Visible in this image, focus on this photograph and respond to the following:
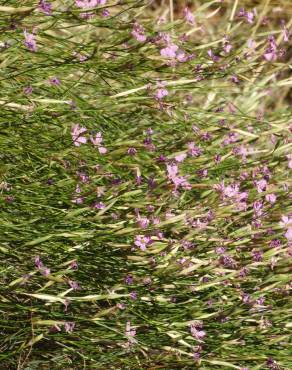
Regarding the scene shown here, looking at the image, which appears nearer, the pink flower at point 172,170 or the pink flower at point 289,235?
the pink flower at point 172,170

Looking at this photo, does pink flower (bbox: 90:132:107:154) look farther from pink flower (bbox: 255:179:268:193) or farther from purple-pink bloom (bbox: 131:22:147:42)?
pink flower (bbox: 255:179:268:193)

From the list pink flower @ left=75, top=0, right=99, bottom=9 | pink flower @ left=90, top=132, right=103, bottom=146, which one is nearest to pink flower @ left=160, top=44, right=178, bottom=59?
pink flower @ left=75, top=0, right=99, bottom=9

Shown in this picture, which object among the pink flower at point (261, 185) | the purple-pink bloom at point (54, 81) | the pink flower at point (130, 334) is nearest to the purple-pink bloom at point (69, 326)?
the pink flower at point (130, 334)

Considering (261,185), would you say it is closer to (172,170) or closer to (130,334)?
(172,170)

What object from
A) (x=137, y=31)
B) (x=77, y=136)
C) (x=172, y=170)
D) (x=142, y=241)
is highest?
(x=137, y=31)

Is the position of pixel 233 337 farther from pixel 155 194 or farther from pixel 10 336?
pixel 10 336

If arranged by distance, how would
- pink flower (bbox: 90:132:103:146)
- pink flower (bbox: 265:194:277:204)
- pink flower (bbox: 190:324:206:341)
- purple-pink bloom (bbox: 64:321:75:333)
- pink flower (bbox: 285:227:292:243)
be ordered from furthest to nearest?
1. pink flower (bbox: 265:194:277:204)
2. pink flower (bbox: 285:227:292:243)
3. pink flower (bbox: 90:132:103:146)
4. pink flower (bbox: 190:324:206:341)
5. purple-pink bloom (bbox: 64:321:75:333)

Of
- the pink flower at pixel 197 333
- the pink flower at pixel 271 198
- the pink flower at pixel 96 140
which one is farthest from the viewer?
the pink flower at pixel 271 198

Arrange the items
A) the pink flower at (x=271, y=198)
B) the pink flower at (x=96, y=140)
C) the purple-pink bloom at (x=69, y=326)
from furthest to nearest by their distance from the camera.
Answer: the pink flower at (x=271, y=198), the pink flower at (x=96, y=140), the purple-pink bloom at (x=69, y=326)

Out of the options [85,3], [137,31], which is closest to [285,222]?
[137,31]

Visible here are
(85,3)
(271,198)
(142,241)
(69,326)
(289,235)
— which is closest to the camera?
(69,326)

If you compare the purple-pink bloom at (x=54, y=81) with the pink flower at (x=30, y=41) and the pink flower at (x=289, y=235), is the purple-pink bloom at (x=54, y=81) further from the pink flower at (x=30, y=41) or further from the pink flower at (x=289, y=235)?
the pink flower at (x=289, y=235)

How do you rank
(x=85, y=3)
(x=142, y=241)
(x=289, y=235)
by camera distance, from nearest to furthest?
1. (x=142, y=241)
2. (x=85, y=3)
3. (x=289, y=235)

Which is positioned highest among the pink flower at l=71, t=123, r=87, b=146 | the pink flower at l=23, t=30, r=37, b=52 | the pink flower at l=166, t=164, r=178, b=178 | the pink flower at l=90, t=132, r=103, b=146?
the pink flower at l=23, t=30, r=37, b=52
